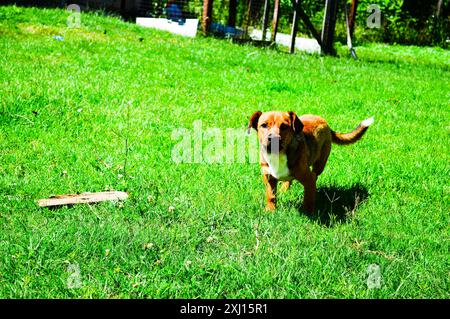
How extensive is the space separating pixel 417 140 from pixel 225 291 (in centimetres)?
477

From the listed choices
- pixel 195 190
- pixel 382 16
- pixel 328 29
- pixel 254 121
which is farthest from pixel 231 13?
pixel 254 121

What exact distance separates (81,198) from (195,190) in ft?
3.35

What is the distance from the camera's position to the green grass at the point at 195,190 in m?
3.47

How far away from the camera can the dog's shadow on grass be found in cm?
448

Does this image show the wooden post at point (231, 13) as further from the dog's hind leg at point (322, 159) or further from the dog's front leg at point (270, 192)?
the dog's front leg at point (270, 192)

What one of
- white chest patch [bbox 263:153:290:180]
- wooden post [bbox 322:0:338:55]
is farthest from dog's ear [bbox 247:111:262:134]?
wooden post [bbox 322:0:338:55]

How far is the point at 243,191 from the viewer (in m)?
4.96

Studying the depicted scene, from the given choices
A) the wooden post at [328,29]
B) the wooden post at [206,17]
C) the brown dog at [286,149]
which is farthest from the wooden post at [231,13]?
the brown dog at [286,149]

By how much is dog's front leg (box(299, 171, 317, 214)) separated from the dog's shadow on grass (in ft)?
0.20

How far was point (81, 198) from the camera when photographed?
14.8ft

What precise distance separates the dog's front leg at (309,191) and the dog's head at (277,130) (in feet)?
1.09

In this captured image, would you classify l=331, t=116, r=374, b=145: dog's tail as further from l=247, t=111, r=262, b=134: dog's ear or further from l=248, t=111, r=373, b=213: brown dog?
l=247, t=111, r=262, b=134: dog's ear

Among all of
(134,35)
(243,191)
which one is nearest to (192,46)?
(134,35)

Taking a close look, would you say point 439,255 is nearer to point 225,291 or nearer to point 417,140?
point 225,291
